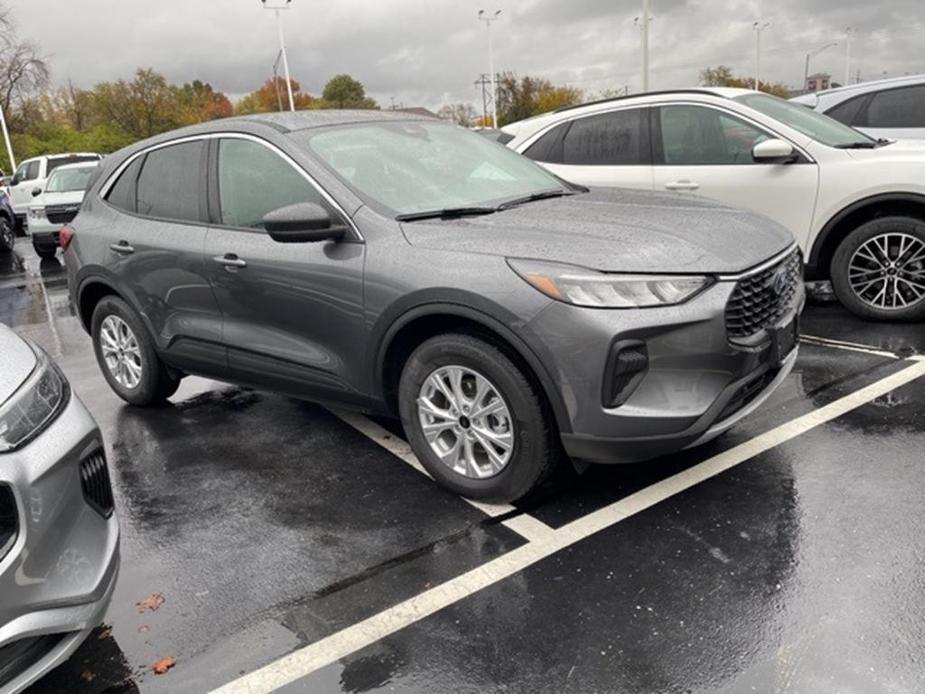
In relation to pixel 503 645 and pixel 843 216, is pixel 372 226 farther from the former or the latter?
pixel 843 216

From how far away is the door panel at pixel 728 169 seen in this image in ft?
19.2

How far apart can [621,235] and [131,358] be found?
339 centimetres

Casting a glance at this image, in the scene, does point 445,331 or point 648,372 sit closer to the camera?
point 648,372

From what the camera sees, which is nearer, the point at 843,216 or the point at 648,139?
the point at 843,216

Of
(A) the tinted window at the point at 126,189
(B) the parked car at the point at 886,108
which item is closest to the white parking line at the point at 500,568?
(A) the tinted window at the point at 126,189

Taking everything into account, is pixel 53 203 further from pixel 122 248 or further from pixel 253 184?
pixel 253 184

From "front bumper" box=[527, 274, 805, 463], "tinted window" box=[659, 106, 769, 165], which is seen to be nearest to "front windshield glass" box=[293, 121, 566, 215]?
"front bumper" box=[527, 274, 805, 463]

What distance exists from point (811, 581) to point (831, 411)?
1.72m

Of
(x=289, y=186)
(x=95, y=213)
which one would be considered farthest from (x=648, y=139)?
(x=95, y=213)

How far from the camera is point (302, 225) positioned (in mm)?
3516

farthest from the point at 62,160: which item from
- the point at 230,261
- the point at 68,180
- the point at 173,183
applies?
the point at 230,261

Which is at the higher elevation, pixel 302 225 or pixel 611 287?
pixel 302 225

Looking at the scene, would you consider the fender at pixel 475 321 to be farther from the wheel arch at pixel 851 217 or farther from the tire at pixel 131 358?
the wheel arch at pixel 851 217

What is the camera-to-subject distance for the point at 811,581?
276 centimetres
